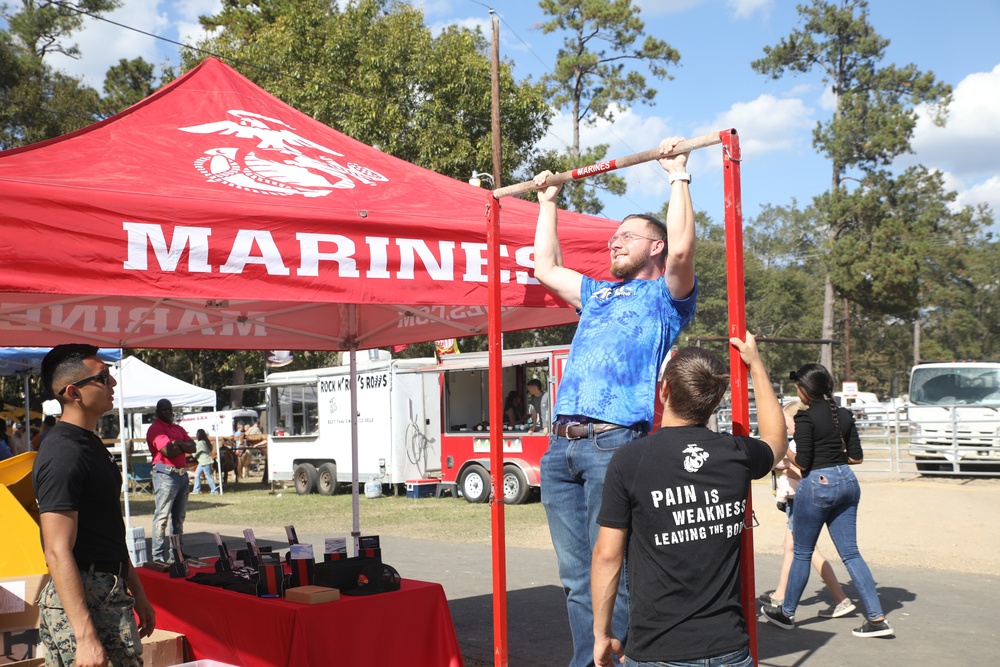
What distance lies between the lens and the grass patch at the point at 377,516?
13088 millimetres

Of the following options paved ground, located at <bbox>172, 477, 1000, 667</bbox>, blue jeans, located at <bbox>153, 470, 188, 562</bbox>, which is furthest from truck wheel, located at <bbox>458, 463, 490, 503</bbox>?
blue jeans, located at <bbox>153, 470, 188, 562</bbox>

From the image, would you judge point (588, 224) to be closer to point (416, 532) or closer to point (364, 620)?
point (364, 620)

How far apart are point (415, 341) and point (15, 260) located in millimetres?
3858

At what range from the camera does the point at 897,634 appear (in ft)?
21.9

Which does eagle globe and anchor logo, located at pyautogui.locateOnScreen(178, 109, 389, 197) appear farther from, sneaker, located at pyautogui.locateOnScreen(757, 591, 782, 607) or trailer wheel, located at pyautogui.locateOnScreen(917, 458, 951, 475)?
trailer wheel, located at pyautogui.locateOnScreen(917, 458, 951, 475)

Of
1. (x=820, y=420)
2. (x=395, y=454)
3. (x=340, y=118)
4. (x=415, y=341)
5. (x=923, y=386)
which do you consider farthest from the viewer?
(x=340, y=118)

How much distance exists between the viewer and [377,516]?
1573cm

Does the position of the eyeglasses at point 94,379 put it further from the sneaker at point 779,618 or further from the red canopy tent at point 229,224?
the sneaker at point 779,618

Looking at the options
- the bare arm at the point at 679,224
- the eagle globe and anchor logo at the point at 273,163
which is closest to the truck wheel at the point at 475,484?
the eagle globe and anchor logo at the point at 273,163

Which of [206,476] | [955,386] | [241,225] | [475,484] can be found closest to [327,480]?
[206,476]

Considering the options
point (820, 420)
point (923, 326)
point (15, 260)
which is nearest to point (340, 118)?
point (820, 420)

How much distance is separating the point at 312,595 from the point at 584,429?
1776mm

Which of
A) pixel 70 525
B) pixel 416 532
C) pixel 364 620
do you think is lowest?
pixel 416 532

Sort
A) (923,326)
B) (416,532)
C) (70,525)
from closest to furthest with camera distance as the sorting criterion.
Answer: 1. (70,525)
2. (416,532)
3. (923,326)
